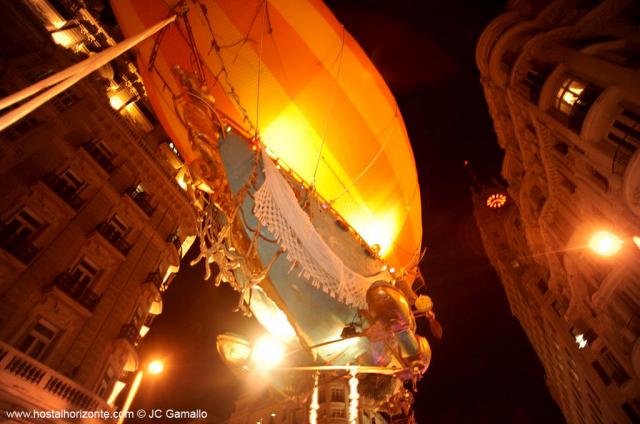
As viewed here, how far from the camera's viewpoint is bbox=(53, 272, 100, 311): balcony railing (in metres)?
12.0

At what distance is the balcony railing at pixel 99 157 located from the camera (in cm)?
1509

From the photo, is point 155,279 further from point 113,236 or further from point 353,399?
point 353,399

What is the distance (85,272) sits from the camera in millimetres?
13555

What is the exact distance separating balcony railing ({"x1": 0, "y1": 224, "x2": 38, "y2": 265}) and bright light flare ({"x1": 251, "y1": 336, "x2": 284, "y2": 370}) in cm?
1089

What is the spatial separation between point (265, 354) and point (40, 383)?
941 cm

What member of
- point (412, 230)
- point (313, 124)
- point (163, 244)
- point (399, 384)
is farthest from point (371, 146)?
point (163, 244)

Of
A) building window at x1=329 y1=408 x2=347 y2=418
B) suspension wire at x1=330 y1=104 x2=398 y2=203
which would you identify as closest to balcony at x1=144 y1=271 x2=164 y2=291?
suspension wire at x1=330 y1=104 x2=398 y2=203

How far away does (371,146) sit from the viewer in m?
7.10

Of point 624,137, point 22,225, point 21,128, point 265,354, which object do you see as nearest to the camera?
point 265,354

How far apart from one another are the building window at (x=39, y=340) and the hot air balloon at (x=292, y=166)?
9.46 meters

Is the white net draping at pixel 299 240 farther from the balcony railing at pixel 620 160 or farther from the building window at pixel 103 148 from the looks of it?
the building window at pixel 103 148

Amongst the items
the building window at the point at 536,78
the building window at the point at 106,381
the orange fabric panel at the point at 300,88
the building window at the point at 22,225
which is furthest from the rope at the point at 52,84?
the building window at the point at 536,78

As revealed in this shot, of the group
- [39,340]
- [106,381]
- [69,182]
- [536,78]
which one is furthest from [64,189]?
[536,78]

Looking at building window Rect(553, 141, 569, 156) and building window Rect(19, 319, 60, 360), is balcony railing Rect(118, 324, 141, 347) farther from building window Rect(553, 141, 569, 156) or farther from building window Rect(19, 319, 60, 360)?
building window Rect(553, 141, 569, 156)
